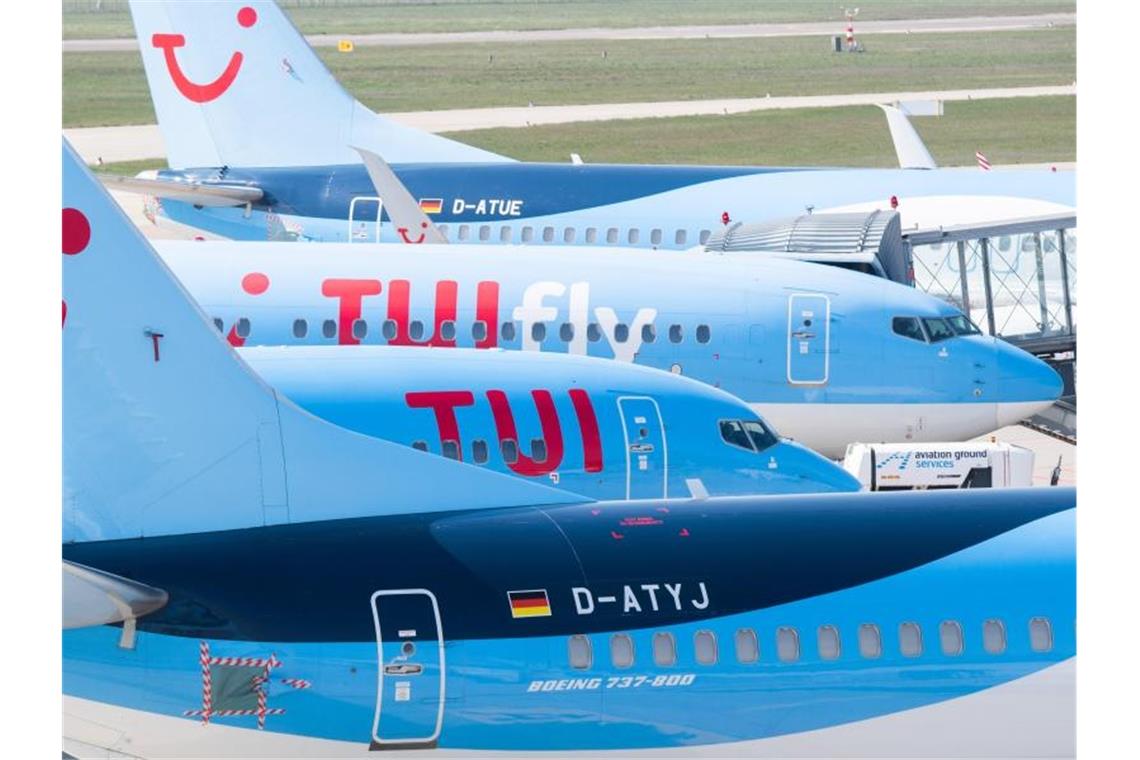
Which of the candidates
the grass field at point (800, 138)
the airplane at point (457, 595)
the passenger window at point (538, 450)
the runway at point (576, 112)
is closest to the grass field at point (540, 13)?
the runway at point (576, 112)

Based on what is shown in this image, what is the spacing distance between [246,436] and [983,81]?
308 feet

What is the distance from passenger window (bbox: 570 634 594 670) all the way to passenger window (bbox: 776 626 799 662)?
128 cm

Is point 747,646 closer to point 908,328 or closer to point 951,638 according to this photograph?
point 951,638

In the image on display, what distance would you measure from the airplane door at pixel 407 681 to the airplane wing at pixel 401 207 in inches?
864

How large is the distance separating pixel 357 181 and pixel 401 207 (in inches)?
159

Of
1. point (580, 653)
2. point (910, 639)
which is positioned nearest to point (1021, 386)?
point (910, 639)

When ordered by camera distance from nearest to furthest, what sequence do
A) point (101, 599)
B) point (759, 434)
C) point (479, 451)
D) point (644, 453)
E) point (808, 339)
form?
point (101, 599) < point (479, 451) < point (644, 453) < point (759, 434) < point (808, 339)

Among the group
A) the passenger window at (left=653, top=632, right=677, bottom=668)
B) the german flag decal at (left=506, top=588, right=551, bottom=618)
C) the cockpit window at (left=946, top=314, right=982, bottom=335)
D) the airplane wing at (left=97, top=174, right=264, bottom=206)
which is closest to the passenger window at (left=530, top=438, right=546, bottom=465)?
the german flag decal at (left=506, top=588, right=551, bottom=618)

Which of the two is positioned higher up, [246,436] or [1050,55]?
[1050,55]

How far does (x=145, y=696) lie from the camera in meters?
13.2

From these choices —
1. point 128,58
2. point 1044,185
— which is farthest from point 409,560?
point 128,58

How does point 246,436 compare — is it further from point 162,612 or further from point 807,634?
point 807,634

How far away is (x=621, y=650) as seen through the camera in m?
13.7

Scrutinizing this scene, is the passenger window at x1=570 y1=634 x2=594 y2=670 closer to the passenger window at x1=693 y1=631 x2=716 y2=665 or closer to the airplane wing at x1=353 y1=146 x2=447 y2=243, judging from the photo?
the passenger window at x1=693 y1=631 x2=716 y2=665
